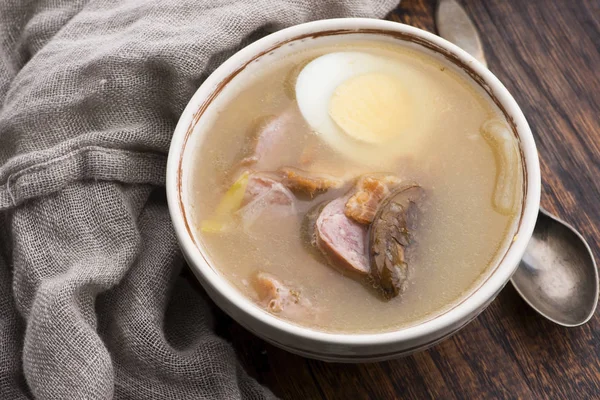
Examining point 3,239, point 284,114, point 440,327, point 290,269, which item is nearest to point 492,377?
point 440,327

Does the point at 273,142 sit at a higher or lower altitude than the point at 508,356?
higher

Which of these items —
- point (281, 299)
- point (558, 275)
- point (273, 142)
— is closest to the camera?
point (281, 299)

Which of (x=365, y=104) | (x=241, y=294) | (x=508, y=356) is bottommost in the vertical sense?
(x=508, y=356)

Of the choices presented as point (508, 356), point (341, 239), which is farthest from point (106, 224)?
point (508, 356)

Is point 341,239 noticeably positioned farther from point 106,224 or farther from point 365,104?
point 106,224

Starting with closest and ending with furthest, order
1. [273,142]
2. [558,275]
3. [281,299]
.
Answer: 1. [281,299]
2. [273,142]
3. [558,275]

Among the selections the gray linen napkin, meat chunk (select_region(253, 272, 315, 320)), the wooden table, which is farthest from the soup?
the wooden table

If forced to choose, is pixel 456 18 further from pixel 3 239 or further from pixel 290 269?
pixel 3 239

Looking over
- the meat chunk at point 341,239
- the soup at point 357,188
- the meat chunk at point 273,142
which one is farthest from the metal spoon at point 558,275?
the meat chunk at point 273,142
